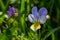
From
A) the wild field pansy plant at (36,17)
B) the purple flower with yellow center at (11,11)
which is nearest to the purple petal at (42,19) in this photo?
the wild field pansy plant at (36,17)

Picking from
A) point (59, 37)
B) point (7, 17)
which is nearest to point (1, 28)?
point (7, 17)

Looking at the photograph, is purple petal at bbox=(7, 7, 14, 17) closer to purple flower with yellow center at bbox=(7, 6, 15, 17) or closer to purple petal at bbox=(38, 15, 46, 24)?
purple flower with yellow center at bbox=(7, 6, 15, 17)

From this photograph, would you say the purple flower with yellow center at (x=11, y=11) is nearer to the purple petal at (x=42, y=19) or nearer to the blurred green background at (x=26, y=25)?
the blurred green background at (x=26, y=25)

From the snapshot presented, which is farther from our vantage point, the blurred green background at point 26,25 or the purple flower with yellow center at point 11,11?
the purple flower with yellow center at point 11,11

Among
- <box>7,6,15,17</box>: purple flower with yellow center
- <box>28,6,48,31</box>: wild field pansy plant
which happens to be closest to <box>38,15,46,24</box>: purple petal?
<box>28,6,48,31</box>: wild field pansy plant

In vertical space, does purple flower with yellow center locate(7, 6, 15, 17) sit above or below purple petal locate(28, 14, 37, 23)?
above

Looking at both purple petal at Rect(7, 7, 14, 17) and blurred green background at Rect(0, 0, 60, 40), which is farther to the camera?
purple petal at Rect(7, 7, 14, 17)

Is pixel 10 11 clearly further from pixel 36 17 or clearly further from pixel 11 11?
pixel 36 17

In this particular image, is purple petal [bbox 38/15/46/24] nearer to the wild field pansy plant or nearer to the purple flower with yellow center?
the wild field pansy plant

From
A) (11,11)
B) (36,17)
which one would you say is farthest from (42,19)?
(11,11)

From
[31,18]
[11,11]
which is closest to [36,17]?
[31,18]
